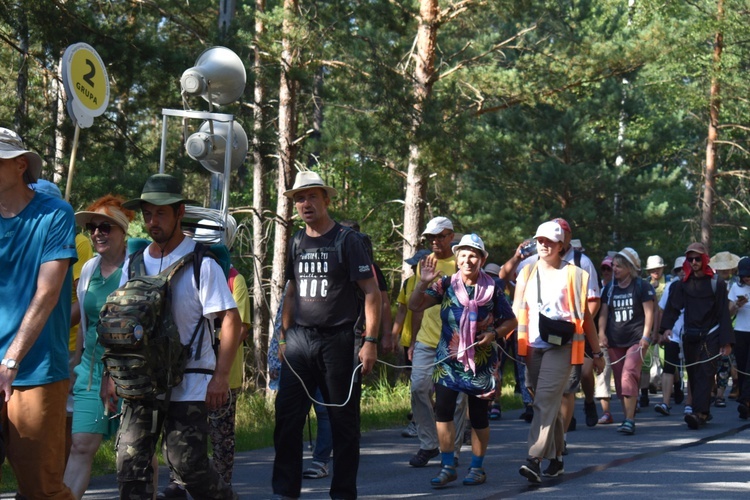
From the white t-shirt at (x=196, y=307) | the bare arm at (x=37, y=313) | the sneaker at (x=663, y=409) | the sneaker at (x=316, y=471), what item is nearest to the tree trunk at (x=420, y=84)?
the sneaker at (x=663, y=409)

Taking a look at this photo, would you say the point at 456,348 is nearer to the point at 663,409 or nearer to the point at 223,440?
the point at 223,440

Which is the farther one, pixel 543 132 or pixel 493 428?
pixel 543 132

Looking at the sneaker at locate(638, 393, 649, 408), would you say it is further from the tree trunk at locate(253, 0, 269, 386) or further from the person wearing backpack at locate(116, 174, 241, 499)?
the person wearing backpack at locate(116, 174, 241, 499)

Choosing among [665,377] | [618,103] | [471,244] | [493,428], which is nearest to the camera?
[471,244]

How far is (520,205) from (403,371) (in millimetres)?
16257

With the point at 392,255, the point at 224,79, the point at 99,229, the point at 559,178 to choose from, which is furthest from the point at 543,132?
the point at 99,229

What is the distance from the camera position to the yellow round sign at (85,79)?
7.89 meters

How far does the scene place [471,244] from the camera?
28.1 feet

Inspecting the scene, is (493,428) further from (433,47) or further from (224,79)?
(433,47)

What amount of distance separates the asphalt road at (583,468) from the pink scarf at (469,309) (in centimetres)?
93

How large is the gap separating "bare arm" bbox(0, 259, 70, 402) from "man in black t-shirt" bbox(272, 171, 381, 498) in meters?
2.33

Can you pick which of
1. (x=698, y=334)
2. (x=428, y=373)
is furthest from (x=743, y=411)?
(x=428, y=373)

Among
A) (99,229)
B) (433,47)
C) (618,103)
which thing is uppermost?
(618,103)

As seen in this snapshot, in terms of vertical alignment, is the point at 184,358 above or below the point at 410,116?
below
